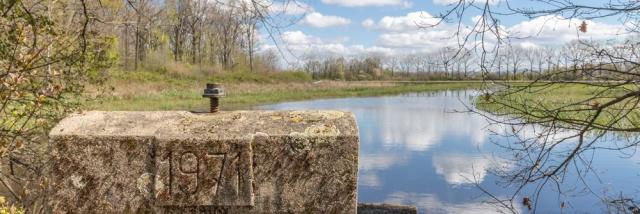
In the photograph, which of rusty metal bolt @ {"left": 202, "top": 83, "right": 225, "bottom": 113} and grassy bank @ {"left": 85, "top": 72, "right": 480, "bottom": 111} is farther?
grassy bank @ {"left": 85, "top": 72, "right": 480, "bottom": 111}

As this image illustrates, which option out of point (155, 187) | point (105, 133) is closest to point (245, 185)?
point (155, 187)

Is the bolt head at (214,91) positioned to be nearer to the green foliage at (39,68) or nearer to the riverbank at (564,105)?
the green foliage at (39,68)

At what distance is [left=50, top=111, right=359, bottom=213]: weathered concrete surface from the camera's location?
3555 millimetres

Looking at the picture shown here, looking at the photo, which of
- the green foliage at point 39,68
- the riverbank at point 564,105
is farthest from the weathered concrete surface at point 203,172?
the riverbank at point 564,105

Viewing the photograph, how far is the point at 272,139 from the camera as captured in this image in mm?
3572

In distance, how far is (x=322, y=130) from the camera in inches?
144

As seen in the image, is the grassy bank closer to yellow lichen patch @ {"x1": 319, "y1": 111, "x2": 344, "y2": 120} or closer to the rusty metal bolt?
the rusty metal bolt

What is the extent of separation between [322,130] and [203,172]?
81 centimetres

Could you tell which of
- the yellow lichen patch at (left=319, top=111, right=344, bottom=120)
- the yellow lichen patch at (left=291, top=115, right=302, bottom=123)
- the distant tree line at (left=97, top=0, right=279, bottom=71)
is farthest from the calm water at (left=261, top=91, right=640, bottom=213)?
the distant tree line at (left=97, top=0, right=279, bottom=71)

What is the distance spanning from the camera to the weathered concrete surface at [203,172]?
3555 millimetres

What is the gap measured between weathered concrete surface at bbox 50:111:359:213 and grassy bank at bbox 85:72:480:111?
16964mm

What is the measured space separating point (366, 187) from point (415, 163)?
265 centimetres

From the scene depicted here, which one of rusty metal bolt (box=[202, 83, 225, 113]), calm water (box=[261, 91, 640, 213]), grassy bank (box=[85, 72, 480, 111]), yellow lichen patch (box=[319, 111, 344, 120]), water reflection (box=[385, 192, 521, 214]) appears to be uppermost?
rusty metal bolt (box=[202, 83, 225, 113])

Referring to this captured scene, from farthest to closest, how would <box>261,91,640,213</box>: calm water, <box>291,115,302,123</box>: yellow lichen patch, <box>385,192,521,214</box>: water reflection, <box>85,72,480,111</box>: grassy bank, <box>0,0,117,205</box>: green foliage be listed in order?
<box>85,72,480,111</box>: grassy bank, <box>261,91,640,213</box>: calm water, <box>385,192,521,214</box>: water reflection, <box>0,0,117,205</box>: green foliage, <box>291,115,302,123</box>: yellow lichen patch
